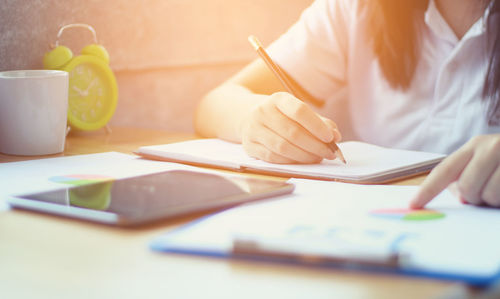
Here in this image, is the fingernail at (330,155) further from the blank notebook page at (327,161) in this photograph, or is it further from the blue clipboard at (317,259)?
the blue clipboard at (317,259)

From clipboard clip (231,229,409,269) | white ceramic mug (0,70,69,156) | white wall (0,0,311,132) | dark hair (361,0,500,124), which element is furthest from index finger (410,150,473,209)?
white wall (0,0,311,132)

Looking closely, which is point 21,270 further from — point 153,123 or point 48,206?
point 153,123

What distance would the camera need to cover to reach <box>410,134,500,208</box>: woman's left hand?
515mm

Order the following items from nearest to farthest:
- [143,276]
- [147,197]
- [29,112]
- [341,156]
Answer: [143,276], [147,197], [341,156], [29,112]

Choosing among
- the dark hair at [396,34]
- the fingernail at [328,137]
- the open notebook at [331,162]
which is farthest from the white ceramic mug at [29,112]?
the dark hair at [396,34]

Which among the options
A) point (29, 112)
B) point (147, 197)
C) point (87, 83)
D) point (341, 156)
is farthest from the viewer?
point (87, 83)

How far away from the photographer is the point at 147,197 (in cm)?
52

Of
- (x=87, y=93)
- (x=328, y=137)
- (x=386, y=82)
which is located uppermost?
(x=87, y=93)

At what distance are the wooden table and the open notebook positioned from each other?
0.30 metres

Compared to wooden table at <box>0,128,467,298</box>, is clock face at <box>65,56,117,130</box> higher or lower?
higher

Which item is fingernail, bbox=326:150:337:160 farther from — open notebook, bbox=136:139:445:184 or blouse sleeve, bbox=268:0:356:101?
blouse sleeve, bbox=268:0:356:101

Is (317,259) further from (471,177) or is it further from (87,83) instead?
(87,83)

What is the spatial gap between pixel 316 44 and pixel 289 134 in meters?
0.59

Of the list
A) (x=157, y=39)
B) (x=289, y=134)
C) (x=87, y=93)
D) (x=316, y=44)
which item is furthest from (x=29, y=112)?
(x=316, y=44)
